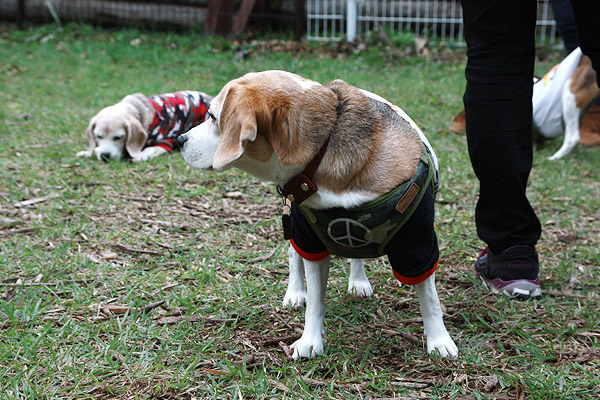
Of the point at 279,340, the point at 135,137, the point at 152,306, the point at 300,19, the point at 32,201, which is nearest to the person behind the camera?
the point at 279,340

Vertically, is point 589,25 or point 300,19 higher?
point 300,19

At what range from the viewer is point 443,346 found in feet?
6.77

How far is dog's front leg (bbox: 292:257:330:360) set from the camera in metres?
2.08

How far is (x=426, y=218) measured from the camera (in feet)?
6.20

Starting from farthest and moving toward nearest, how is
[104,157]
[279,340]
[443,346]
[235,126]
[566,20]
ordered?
[566,20] < [104,157] < [279,340] < [443,346] < [235,126]

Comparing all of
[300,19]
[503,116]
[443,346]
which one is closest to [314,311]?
[443,346]

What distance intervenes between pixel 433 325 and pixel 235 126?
102 centimetres

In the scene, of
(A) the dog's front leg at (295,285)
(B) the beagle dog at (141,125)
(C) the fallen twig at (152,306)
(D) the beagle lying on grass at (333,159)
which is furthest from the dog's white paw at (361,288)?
(B) the beagle dog at (141,125)

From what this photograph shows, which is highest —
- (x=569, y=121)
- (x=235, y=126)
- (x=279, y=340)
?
(x=235, y=126)

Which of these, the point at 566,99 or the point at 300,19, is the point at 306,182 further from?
the point at 300,19

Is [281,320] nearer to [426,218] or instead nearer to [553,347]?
[426,218]

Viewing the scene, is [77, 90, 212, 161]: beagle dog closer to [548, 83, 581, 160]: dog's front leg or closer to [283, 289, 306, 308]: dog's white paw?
[283, 289, 306, 308]: dog's white paw

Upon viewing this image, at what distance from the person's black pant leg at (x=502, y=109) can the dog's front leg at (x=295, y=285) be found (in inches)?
33.7

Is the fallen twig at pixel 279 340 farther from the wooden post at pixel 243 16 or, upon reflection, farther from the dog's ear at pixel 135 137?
the wooden post at pixel 243 16
